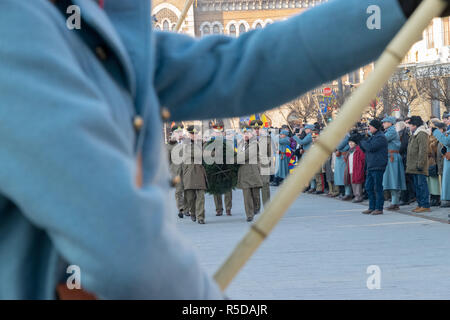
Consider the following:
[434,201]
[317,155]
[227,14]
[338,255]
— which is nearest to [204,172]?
[434,201]

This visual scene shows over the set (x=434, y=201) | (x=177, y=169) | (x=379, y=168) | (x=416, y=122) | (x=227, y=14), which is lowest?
(x=434, y=201)

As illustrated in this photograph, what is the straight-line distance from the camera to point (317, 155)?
4.02ft

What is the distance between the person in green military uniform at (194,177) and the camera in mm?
13734

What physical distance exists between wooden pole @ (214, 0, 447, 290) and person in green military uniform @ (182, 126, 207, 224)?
12463 mm

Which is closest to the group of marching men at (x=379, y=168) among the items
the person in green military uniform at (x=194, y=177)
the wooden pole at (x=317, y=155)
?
the person in green military uniform at (x=194, y=177)

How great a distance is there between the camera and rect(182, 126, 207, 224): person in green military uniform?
45.1 ft

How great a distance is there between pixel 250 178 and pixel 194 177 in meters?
1.04

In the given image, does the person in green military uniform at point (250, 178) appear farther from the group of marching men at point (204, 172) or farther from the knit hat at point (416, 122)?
the knit hat at point (416, 122)

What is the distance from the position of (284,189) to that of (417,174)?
1278 cm

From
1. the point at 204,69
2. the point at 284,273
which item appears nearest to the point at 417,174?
the point at 284,273

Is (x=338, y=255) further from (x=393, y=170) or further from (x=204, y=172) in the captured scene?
(x=393, y=170)

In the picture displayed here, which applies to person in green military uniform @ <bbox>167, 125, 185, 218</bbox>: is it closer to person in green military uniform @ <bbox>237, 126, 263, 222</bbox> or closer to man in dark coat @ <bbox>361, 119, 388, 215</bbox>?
person in green military uniform @ <bbox>237, 126, 263, 222</bbox>

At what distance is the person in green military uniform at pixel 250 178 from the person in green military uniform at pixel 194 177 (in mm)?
707
